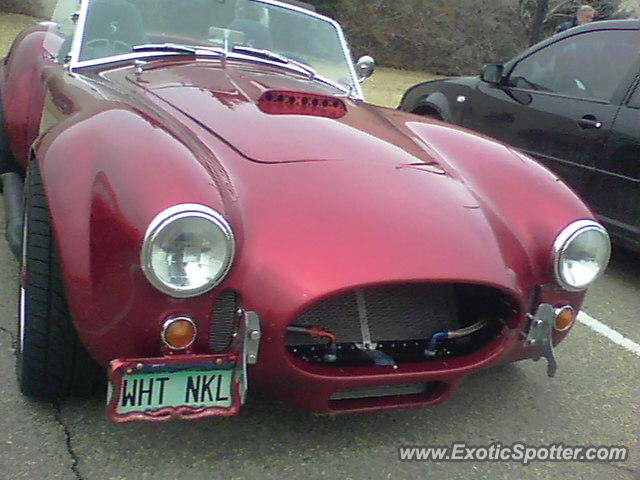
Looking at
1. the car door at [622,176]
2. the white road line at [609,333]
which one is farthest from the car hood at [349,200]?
the car door at [622,176]

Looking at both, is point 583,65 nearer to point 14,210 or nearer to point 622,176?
point 622,176

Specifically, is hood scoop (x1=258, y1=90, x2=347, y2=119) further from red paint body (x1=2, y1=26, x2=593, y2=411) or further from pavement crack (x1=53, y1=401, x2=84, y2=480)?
pavement crack (x1=53, y1=401, x2=84, y2=480)

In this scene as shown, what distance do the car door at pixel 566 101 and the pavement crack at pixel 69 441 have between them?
134 inches

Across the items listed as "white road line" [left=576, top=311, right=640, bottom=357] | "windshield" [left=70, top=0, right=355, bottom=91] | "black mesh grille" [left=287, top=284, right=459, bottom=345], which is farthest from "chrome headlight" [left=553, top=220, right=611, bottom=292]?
"windshield" [left=70, top=0, right=355, bottom=91]

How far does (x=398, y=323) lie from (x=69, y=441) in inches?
42.0

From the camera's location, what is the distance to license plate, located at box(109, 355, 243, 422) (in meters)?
1.74

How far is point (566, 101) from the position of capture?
14.6ft

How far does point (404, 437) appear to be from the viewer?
2.25 m

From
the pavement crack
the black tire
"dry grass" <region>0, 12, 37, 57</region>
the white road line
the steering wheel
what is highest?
the steering wheel

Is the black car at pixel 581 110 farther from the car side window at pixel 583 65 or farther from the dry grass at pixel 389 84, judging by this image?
the dry grass at pixel 389 84

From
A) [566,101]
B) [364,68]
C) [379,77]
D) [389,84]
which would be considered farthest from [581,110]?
[379,77]

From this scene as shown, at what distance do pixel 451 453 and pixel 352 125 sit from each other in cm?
124

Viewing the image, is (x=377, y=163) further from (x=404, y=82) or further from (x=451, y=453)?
(x=404, y=82)

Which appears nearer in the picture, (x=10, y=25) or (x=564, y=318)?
(x=564, y=318)
